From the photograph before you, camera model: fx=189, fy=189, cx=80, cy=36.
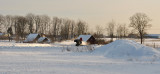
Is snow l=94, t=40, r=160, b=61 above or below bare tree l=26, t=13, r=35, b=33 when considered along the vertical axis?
below

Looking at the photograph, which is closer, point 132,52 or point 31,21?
point 132,52

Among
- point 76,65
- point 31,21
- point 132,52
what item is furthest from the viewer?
point 31,21

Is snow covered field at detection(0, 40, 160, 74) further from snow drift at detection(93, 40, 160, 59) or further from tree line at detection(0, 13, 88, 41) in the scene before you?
tree line at detection(0, 13, 88, 41)

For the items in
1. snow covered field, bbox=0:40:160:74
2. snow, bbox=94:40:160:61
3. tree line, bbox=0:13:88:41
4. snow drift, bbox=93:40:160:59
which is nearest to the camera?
snow covered field, bbox=0:40:160:74

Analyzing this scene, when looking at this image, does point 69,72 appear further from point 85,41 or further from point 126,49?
point 85,41

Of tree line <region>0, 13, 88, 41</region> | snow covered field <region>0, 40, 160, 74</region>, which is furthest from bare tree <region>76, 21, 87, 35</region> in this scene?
snow covered field <region>0, 40, 160, 74</region>

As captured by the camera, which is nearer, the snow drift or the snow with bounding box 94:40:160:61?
the snow with bounding box 94:40:160:61

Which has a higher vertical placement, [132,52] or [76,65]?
[132,52]

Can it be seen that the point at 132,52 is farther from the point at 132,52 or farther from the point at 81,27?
the point at 81,27

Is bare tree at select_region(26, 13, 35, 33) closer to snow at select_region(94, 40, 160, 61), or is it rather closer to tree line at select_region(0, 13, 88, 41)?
tree line at select_region(0, 13, 88, 41)

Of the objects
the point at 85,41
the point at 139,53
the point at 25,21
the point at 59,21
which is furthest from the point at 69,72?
the point at 59,21

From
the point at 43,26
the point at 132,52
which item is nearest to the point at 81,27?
the point at 43,26

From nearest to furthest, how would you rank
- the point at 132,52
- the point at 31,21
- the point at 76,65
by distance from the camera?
the point at 76,65, the point at 132,52, the point at 31,21

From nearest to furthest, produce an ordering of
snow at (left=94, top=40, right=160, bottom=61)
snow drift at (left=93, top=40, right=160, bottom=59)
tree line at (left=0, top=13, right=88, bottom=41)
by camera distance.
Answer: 1. snow at (left=94, top=40, right=160, bottom=61)
2. snow drift at (left=93, top=40, right=160, bottom=59)
3. tree line at (left=0, top=13, right=88, bottom=41)
